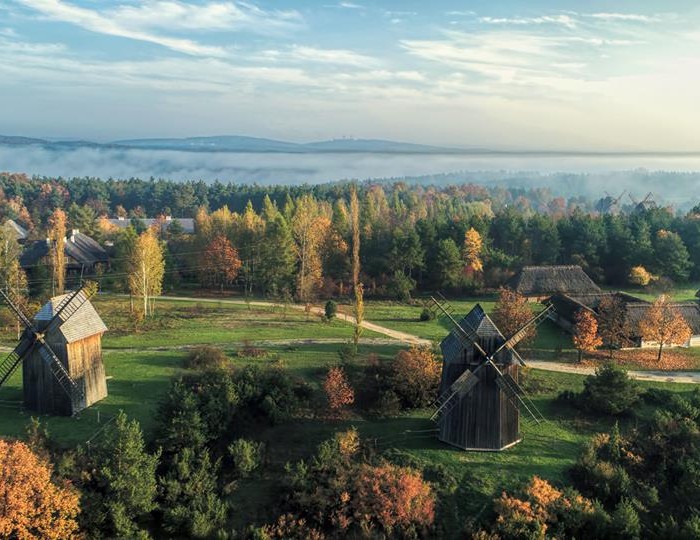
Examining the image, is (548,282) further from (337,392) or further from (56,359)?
(56,359)

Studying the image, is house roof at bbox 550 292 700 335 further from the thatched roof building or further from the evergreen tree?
the thatched roof building

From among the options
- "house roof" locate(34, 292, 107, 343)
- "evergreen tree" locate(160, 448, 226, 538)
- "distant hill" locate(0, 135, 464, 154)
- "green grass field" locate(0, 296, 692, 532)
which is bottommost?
"evergreen tree" locate(160, 448, 226, 538)

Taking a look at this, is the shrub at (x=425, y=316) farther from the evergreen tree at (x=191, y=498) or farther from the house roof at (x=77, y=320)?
the evergreen tree at (x=191, y=498)

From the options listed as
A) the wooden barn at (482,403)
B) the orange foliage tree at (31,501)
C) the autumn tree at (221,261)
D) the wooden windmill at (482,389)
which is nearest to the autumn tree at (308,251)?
the autumn tree at (221,261)

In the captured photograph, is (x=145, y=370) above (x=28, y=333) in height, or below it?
below

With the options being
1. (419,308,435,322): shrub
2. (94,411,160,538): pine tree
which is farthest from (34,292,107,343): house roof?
(419,308,435,322): shrub

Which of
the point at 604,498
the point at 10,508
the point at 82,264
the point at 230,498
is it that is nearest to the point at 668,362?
the point at 604,498

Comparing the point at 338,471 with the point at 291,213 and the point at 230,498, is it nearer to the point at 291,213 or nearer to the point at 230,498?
the point at 230,498
